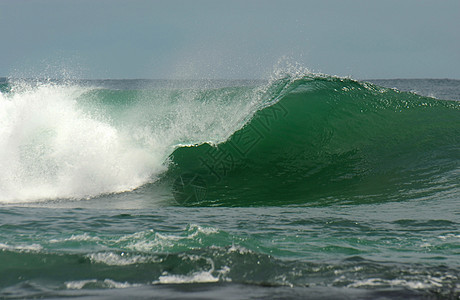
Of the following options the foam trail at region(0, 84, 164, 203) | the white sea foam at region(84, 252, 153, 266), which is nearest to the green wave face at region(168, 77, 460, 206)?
the foam trail at region(0, 84, 164, 203)

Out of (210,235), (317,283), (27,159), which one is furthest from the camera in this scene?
(27,159)

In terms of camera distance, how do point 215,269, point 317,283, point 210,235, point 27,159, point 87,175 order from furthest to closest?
point 27,159 → point 87,175 → point 210,235 → point 215,269 → point 317,283

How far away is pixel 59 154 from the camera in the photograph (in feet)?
37.0

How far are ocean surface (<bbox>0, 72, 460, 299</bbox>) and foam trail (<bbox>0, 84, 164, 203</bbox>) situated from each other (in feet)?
0.12

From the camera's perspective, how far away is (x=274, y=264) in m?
4.50

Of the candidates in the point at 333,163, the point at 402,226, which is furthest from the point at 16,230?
the point at 333,163

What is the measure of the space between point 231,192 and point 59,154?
3736 mm

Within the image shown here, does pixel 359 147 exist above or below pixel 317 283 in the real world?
above

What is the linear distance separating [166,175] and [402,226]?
5582 millimetres

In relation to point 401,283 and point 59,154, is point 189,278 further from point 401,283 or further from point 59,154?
point 59,154

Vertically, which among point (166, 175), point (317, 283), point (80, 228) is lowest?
point (317, 283)

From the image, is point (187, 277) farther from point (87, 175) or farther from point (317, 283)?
point (87, 175)

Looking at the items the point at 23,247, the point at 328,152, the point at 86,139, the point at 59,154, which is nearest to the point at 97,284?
the point at 23,247

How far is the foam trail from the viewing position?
10172mm
